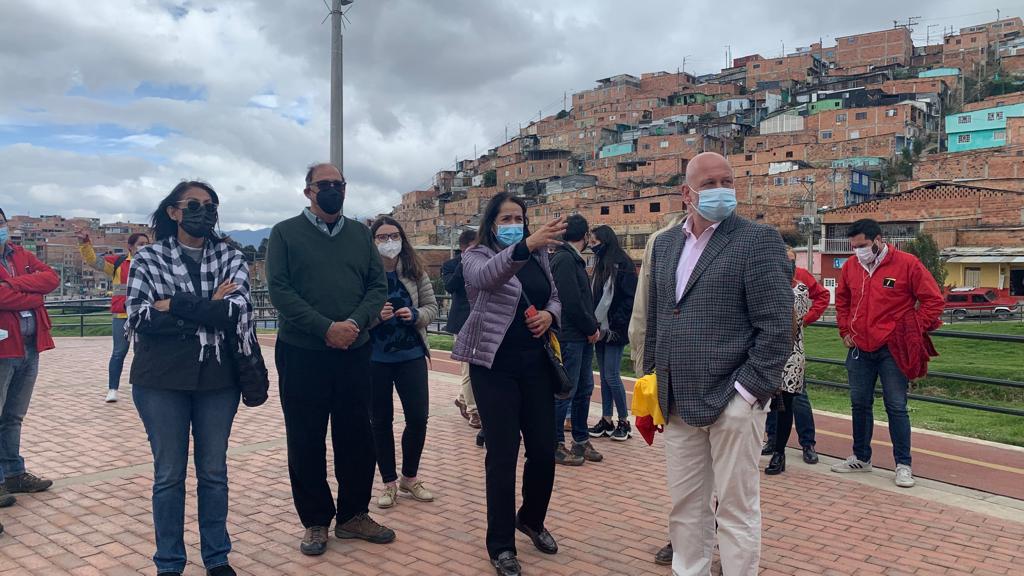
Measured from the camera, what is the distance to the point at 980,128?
63.2 metres

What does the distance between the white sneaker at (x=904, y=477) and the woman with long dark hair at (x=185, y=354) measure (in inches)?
182

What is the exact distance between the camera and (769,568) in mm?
3939

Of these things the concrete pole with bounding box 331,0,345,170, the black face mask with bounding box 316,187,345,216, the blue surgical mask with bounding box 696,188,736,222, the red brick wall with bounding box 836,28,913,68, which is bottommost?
the blue surgical mask with bounding box 696,188,736,222

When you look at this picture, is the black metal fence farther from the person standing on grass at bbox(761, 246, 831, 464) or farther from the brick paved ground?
the brick paved ground

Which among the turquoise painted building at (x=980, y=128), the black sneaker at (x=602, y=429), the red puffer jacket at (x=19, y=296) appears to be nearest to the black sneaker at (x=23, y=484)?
the red puffer jacket at (x=19, y=296)

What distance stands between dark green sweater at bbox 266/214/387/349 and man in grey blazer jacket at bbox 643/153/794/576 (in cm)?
173

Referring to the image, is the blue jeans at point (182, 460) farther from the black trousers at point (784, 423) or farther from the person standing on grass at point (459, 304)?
the black trousers at point (784, 423)

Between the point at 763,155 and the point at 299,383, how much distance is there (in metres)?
73.5

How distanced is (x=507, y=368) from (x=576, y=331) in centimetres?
218

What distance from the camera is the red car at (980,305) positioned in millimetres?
31719

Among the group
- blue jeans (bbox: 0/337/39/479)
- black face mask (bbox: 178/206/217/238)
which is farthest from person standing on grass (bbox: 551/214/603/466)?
blue jeans (bbox: 0/337/39/479)

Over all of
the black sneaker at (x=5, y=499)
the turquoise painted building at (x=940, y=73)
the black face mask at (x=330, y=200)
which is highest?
the turquoise painted building at (x=940, y=73)

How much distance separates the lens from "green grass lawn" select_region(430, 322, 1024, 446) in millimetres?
8117

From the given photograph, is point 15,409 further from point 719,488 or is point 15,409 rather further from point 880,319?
point 880,319
